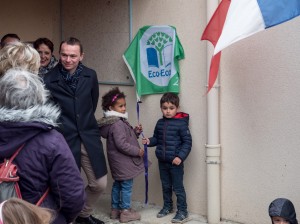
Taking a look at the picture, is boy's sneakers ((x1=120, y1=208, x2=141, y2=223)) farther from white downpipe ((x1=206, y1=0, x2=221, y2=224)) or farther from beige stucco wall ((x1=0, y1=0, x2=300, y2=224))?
white downpipe ((x1=206, y1=0, x2=221, y2=224))

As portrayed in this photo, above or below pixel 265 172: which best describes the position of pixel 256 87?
above

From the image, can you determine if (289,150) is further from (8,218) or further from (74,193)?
(8,218)

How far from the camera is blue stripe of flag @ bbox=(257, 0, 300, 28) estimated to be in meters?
4.16

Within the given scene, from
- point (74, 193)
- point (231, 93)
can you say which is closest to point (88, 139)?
point (231, 93)

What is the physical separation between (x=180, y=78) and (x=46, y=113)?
9.02ft

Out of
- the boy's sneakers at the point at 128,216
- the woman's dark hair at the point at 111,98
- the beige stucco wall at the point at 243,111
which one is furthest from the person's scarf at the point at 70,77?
the boy's sneakers at the point at 128,216

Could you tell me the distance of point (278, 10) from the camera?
4.19 m

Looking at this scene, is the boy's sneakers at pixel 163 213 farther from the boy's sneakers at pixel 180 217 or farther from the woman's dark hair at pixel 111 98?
the woman's dark hair at pixel 111 98

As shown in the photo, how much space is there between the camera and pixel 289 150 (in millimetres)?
4809

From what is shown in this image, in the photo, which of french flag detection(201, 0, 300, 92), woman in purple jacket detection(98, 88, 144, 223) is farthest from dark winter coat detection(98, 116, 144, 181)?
french flag detection(201, 0, 300, 92)

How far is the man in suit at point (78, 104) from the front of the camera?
479 centimetres

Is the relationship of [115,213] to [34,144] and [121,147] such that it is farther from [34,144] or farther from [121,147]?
[34,144]

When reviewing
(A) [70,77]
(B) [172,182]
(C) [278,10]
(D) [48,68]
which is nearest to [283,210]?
(C) [278,10]

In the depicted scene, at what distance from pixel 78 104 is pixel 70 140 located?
0.31 metres
